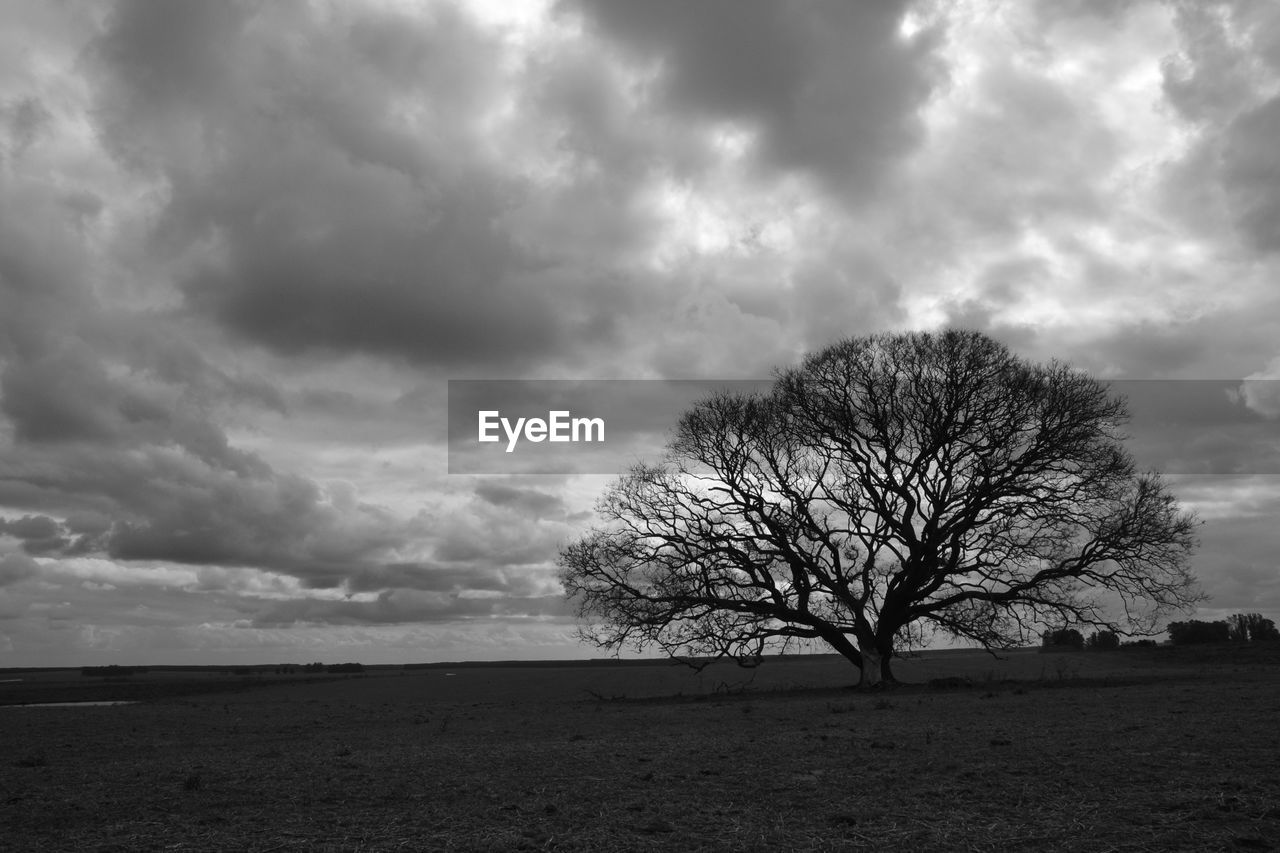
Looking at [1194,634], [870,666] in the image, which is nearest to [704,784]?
[870,666]

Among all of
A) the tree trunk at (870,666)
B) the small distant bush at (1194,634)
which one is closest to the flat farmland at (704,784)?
the tree trunk at (870,666)

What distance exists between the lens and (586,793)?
1008 centimetres

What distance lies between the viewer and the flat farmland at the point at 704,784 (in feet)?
25.2

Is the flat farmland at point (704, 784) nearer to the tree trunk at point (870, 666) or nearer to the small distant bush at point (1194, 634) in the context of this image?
the tree trunk at point (870, 666)

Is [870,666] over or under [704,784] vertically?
under

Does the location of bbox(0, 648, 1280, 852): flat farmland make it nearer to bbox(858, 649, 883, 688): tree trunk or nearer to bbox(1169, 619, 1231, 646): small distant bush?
bbox(858, 649, 883, 688): tree trunk

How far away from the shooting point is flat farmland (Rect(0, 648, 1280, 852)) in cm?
770

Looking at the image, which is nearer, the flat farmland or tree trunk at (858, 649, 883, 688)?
the flat farmland

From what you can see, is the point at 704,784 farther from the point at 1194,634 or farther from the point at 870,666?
the point at 1194,634

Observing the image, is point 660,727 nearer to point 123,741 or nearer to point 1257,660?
point 123,741

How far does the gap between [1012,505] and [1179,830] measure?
23.3 metres

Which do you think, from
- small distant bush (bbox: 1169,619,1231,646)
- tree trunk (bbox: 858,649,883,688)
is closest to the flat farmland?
tree trunk (bbox: 858,649,883,688)

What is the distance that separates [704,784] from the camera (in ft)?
34.4

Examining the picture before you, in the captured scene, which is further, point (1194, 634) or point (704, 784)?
point (1194, 634)
